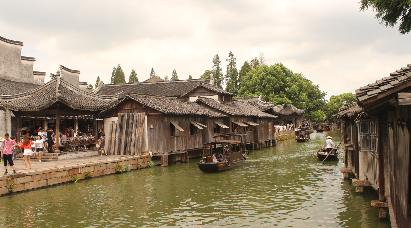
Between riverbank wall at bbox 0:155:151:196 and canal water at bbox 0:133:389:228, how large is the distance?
451 mm

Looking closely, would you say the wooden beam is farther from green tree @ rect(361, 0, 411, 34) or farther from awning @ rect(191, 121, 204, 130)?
awning @ rect(191, 121, 204, 130)

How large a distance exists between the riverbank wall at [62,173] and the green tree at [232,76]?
64746 mm

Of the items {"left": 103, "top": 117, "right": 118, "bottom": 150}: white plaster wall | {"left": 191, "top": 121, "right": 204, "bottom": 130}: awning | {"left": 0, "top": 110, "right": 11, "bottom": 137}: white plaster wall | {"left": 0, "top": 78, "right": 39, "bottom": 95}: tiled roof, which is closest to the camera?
{"left": 0, "top": 110, "right": 11, "bottom": 137}: white plaster wall

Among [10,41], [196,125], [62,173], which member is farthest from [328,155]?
[10,41]

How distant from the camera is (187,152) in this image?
33188mm

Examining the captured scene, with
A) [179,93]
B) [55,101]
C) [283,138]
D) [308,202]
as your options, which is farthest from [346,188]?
[283,138]

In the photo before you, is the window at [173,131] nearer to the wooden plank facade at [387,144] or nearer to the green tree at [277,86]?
the wooden plank facade at [387,144]

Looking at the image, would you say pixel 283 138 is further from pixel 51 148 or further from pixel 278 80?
pixel 51 148

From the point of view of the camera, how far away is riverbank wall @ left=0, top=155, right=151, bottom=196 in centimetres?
1862

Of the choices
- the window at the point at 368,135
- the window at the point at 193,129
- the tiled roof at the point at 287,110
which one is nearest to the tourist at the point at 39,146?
the window at the point at 193,129

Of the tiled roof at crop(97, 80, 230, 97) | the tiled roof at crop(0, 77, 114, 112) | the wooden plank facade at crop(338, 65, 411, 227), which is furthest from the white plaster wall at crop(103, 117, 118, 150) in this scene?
the tiled roof at crop(97, 80, 230, 97)

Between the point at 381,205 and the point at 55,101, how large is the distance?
65.1 feet

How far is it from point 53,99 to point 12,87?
33.2 feet

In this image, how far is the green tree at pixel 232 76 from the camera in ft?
303
